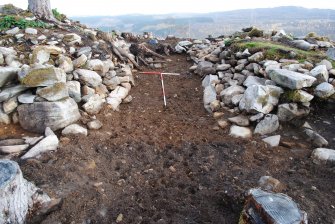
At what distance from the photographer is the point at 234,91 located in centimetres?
822

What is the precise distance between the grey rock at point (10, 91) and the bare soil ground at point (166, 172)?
0.65 meters

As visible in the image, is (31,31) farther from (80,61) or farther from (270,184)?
(270,184)

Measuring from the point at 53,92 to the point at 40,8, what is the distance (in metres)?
5.88

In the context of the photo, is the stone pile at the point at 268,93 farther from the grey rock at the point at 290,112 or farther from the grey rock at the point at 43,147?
the grey rock at the point at 43,147

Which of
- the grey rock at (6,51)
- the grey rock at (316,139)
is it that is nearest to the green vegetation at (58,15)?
the grey rock at (6,51)

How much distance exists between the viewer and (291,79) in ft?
23.6

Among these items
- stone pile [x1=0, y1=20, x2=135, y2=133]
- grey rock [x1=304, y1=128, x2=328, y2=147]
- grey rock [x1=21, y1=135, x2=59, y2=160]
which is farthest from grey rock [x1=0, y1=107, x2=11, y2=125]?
grey rock [x1=304, y1=128, x2=328, y2=147]

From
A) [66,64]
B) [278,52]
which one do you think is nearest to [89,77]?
[66,64]

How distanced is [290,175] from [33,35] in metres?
7.78

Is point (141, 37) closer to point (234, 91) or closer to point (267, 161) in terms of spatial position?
point (234, 91)

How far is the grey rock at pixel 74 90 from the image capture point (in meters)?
7.46

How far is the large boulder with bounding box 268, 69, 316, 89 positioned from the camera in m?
7.15

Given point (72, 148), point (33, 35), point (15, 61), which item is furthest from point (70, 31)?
point (72, 148)

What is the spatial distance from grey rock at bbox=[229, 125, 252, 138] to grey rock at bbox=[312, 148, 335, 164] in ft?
4.33
